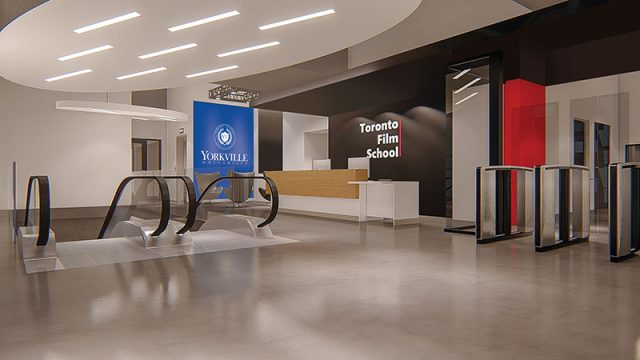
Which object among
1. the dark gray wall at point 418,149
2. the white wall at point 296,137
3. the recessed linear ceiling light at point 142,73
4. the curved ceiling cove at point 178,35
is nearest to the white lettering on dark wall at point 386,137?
the dark gray wall at point 418,149

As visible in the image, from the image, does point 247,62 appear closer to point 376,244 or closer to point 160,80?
point 160,80

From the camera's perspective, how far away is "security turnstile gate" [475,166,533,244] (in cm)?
609

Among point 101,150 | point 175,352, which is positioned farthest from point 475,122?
point 101,150

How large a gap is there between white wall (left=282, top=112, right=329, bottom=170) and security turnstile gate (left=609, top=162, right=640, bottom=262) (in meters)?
10.7

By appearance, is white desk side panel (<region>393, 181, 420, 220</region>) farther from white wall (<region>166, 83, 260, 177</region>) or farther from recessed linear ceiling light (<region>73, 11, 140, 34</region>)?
white wall (<region>166, 83, 260, 177</region>)

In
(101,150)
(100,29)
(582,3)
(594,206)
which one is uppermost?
(582,3)

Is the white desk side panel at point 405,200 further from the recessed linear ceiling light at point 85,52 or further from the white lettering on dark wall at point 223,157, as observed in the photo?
the white lettering on dark wall at point 223,157

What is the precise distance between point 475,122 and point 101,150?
927cm

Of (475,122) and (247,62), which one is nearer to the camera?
(247,62)

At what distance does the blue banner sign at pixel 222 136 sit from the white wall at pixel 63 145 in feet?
14.8

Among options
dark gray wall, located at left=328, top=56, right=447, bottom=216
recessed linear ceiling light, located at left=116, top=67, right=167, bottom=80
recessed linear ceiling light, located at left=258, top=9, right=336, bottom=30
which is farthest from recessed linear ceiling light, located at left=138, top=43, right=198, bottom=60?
dark gray wall, located at left=328, top=56, right=447, bottom=216

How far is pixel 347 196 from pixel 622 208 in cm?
525

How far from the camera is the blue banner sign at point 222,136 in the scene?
16.1 metres

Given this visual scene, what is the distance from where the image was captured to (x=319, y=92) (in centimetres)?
1038
